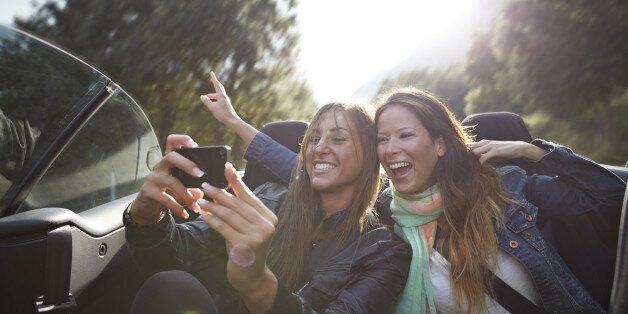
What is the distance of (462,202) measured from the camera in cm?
193

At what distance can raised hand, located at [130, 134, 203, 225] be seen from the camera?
137cm

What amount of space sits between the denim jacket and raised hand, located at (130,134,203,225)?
4.03 ft

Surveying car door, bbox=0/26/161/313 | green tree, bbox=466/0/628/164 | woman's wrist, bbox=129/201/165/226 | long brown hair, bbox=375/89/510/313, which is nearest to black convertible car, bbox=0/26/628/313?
car door, bbox=0/26/161/313

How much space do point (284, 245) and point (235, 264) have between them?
2.92 feet

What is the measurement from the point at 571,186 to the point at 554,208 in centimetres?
11

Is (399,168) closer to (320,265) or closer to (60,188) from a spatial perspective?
(320,265)

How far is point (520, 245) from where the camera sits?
184cm

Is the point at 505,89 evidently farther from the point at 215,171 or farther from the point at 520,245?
the point at 215,171

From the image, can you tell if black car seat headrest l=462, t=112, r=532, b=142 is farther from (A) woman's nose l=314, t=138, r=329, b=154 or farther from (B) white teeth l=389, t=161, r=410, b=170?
(A) woman's nose l=314, t=138, r=329, b=154

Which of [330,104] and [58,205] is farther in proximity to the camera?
[330,104]

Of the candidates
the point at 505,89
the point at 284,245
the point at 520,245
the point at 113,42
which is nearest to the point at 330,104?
the point at 284,245

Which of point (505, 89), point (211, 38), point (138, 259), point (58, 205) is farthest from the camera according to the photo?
point (505, 89)

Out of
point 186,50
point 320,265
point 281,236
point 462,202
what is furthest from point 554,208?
point 186,50

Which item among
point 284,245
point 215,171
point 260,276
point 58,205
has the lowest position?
point 284,245
